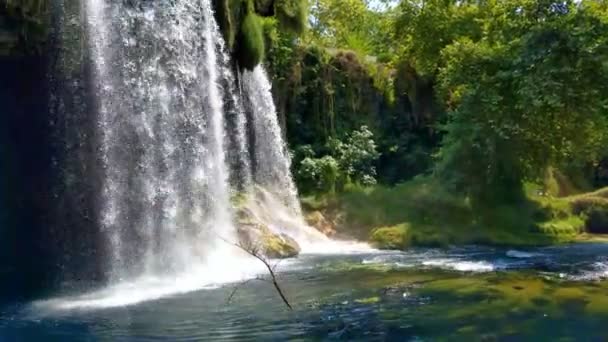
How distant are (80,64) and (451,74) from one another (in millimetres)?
8559

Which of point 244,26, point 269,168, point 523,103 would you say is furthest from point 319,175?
point 523,103

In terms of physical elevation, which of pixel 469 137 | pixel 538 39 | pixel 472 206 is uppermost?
pixel 538 39

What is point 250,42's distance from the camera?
1969cm

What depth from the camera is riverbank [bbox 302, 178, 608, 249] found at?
19.5m

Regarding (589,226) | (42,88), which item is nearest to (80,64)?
(42,88)

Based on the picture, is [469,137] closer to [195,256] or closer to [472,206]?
[472,206]

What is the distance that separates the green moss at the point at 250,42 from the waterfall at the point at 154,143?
2600 millimetres

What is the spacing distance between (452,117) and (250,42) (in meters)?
6.05

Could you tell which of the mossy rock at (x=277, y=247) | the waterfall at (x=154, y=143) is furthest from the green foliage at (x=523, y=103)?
the waterfall at (x=154, y=143)

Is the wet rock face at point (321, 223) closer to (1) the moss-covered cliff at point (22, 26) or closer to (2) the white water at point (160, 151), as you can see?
(2) the white water at point (160, 151)

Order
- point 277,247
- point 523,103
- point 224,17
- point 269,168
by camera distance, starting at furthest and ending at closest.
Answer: point 269,168 < point 224,17 < point 277,247 < point 523,103

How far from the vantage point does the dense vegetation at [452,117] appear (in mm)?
15219

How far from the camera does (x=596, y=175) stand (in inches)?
1118

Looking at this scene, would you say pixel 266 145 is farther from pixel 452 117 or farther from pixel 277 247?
pixel 277 247
